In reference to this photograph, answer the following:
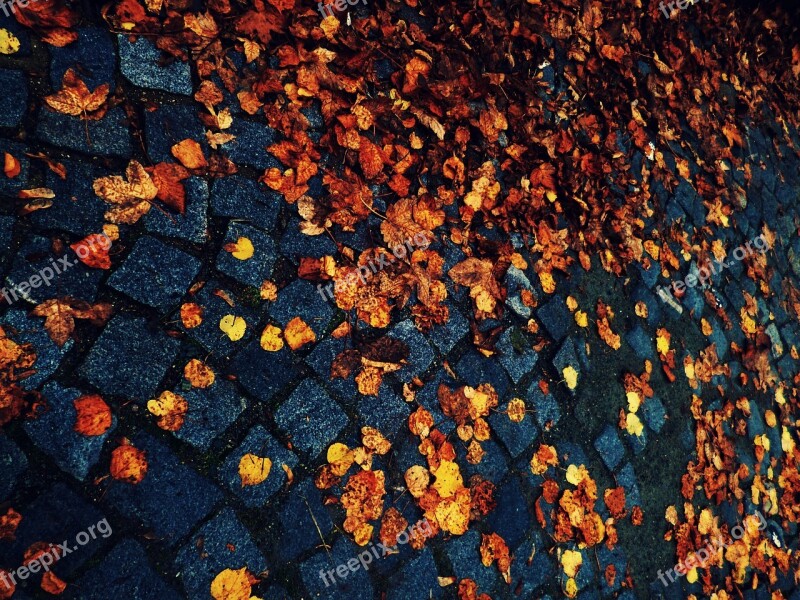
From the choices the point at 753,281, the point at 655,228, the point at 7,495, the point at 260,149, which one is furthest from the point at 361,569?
the point at 753,281

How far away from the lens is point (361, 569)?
70.4 inches

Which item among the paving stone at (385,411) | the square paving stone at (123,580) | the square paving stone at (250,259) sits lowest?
the square paving stone at (123,580)

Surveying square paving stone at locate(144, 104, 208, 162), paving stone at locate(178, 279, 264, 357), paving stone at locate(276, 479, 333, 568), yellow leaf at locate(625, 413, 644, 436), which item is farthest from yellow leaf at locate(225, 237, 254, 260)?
yellow leaf at locate(625, 413, 644, 436)

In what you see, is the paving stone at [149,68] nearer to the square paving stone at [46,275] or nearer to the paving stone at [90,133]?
the paving stone at [90,133]

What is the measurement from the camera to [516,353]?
7.55ft

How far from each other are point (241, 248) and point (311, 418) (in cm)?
66

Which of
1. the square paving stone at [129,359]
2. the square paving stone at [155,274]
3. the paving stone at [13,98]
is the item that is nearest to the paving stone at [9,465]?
the square paving stone at [129,359]

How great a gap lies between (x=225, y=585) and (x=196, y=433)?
0.46 metres

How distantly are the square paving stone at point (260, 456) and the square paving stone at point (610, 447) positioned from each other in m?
1.38

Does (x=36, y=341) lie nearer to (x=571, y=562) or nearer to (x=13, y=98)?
(x=13, y=98)

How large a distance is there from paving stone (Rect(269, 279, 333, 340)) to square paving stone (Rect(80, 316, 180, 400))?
37cm

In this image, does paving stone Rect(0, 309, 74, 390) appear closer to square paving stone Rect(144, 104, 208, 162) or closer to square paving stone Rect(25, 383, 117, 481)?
square paving stone Rect(25, 383, 117, 481)

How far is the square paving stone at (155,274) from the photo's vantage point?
68.3 inches

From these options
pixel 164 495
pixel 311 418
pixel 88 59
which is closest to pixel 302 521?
pixel 311 418
